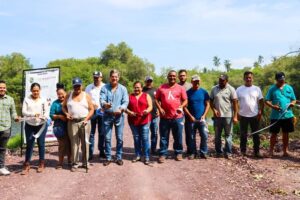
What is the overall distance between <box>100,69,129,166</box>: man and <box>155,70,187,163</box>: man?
31.7 inches

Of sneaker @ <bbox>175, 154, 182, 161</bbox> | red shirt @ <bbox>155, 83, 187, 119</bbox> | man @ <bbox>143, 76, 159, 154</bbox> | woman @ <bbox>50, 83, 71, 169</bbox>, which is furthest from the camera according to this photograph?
man @ <bbox>143, 76, 159, 154</bbox>

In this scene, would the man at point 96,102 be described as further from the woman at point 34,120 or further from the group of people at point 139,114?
the woman at point 34,120

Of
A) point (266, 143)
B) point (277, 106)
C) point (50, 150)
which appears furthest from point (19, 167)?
point (266, 143)

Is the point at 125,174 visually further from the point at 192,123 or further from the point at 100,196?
the point at 192,123

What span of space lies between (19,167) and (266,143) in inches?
274

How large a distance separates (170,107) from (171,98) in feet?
0.64

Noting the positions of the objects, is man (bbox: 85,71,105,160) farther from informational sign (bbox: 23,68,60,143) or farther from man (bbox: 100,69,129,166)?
informational sign (bbox: 23,68,60,143)

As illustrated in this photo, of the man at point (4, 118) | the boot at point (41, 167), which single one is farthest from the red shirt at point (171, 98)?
the man at point (4, 118)

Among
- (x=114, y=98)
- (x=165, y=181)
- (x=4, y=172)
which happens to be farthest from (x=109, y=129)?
(x=4, y=172)

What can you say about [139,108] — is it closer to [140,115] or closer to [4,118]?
[140,115]

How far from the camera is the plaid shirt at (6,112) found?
7543 millimetres

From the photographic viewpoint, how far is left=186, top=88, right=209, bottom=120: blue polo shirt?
866 centimetres

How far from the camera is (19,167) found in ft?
27.3

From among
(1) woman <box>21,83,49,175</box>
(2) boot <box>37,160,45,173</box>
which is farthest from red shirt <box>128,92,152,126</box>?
(2) boot <box>37,160,45,173</box>
